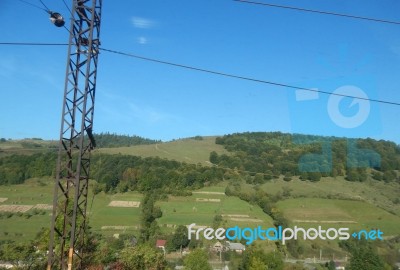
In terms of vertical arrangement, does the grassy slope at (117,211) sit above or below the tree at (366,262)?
above

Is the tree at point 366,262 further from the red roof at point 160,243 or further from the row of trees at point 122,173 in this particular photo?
the row of trees at point 122,173

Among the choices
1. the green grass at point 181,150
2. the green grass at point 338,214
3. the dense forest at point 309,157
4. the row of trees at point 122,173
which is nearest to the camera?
A: the green grass at point 338,214

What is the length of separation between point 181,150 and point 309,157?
2908 centimetres

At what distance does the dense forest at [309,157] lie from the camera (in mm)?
56438

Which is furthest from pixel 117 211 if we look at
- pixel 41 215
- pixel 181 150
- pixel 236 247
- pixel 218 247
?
pixel 181 150

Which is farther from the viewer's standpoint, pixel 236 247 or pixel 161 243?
pixel 236 247

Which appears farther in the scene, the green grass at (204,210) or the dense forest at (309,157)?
the dense forest at (309,157)

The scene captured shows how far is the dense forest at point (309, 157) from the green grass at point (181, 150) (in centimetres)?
274

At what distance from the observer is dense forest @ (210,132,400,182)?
2222 inches

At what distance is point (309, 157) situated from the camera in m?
64.4

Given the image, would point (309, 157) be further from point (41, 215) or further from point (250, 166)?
point (41, 215)

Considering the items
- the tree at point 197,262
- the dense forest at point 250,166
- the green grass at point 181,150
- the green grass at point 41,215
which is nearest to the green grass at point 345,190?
the dense forest at point 250,166

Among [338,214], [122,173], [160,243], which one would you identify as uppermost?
[122,173]

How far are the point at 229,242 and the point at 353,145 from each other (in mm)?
27083
